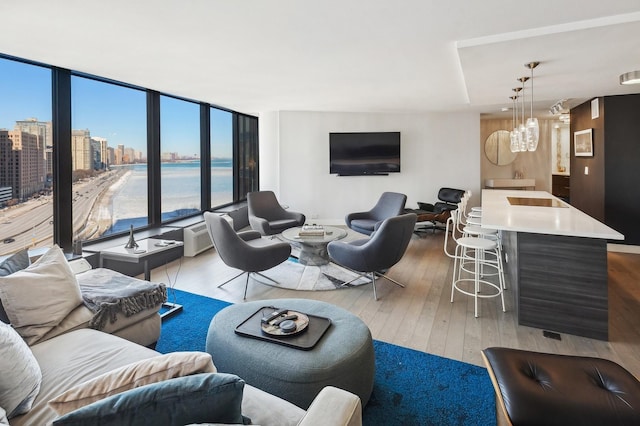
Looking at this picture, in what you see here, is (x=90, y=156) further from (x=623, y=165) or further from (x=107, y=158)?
(x=623, y=165)

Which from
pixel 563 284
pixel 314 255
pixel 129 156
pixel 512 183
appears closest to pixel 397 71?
pixel 314 255

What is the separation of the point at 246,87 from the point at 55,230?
2.84m

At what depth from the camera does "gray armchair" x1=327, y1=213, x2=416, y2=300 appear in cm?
362

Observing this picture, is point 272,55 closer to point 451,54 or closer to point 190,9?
point 190,9

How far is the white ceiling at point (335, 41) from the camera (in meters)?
2.41

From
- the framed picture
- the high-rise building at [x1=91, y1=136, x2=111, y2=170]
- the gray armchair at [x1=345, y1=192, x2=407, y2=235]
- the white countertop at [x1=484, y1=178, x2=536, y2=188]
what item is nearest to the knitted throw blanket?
the high-rise building at [x1=91, y1=136, x2=111, y2=170]

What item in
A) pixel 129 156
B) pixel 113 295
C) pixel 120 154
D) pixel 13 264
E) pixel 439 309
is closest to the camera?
pixel 13 264

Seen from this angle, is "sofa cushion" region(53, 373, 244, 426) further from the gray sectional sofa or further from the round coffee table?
the round coffee table

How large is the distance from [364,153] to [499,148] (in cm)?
395

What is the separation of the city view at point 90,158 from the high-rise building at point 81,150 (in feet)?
0.04

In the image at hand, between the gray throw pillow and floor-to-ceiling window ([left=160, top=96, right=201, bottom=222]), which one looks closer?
the gray throw pillow

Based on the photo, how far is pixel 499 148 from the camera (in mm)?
9047

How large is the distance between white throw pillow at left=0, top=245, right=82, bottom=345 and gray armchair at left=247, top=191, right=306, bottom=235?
3.39 meters

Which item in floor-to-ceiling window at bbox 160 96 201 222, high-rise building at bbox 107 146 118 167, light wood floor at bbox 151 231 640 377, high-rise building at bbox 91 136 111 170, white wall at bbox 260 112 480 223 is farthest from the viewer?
white wall at bbox 260 112 480 223
